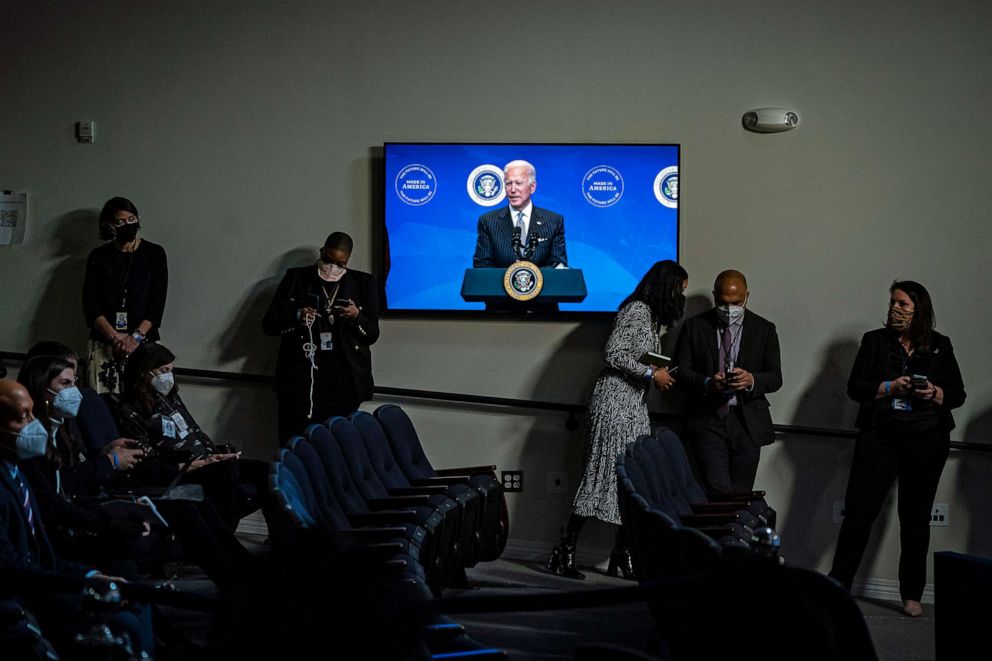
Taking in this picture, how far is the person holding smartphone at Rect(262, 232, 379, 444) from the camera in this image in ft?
18.6

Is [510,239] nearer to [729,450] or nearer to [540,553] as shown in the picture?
[729,450]

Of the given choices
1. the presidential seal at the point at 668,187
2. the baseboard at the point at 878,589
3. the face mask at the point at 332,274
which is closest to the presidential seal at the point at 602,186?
the presidential seal at the point at 668,187

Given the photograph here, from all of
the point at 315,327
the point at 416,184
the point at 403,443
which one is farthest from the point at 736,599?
the point at 416,184

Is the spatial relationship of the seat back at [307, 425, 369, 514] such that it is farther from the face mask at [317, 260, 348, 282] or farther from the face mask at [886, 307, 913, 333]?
the face mask at [886, 307, 913, 333]

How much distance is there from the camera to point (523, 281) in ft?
19.1

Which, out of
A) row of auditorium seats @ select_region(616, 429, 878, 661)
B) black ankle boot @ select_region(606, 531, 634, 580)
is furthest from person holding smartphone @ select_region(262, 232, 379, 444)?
row of auditorium seats @ select_region(616, 429, 878, 661)

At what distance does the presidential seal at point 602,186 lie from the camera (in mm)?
5789

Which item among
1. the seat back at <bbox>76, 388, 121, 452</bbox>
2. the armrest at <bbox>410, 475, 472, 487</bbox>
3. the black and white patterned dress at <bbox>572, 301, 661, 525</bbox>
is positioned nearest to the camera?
the seat back at <bbox>76, 388, 121, 452</bbox>

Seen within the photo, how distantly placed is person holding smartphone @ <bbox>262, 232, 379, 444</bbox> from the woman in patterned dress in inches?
49.9

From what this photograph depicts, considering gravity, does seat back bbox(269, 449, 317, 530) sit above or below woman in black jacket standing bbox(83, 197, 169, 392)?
below

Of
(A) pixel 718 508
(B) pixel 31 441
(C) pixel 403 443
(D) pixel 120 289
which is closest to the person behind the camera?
(B) pixel 31 441

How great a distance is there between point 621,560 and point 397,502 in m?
1.83

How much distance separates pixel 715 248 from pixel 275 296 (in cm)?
240

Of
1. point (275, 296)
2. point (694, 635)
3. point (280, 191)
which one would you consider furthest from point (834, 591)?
point (280, 191)
